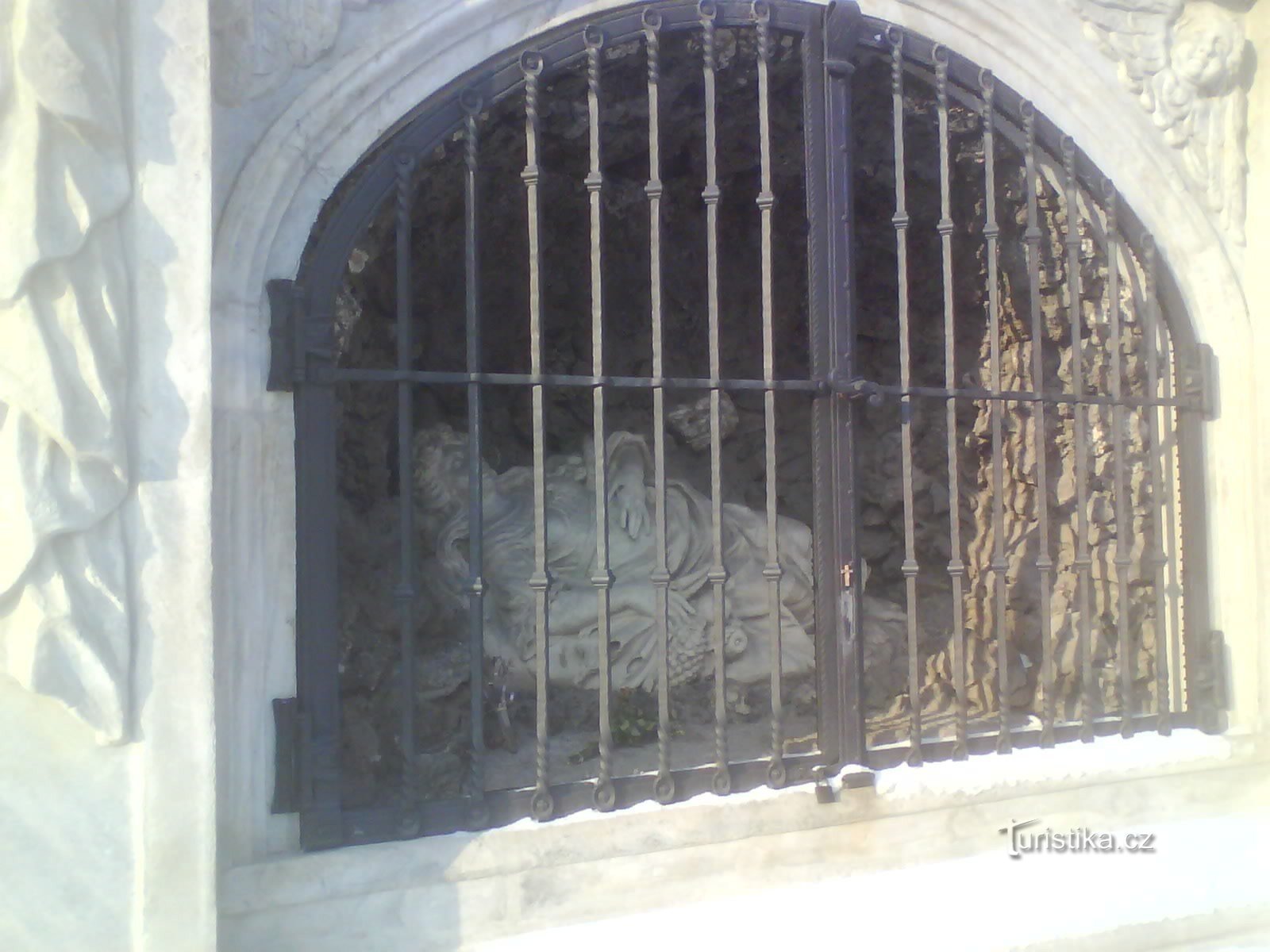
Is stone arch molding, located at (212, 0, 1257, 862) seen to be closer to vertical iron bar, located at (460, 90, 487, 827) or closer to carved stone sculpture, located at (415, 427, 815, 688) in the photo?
vertical iron bar, located at (460, 90, 487, 827)

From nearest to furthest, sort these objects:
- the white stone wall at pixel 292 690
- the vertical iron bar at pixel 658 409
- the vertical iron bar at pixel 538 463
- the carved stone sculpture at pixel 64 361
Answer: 1. the carved stone sculpture at pixel 64 361
2. the white stone wall at pixel 292 690
3. the vertical iron bar at pixel 538 463
4. the vertical iron bar at pixel 658 409

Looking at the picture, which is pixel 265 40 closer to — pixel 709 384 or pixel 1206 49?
pixel 709 384

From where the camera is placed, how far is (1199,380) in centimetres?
300

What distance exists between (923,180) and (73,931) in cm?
338

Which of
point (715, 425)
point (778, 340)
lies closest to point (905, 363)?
point (715, 425)

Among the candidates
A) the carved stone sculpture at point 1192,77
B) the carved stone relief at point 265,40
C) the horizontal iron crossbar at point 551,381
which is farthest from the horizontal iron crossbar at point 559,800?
the carved stone sculpture at point 1192,77

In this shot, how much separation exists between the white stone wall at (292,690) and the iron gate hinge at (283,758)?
0.08 ft

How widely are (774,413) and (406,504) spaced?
1.24 metres

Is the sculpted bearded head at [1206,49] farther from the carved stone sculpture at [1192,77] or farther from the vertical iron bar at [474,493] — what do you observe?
the vertical iron bar at [474,493]

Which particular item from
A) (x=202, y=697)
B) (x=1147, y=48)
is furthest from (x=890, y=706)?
(x=202, y=697)

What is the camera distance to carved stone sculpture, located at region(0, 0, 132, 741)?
5.17 feet

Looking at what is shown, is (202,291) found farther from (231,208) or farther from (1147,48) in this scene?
(1147,48)

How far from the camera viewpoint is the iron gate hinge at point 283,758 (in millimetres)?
1998

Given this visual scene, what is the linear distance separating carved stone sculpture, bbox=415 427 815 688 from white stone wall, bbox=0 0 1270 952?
999mm
